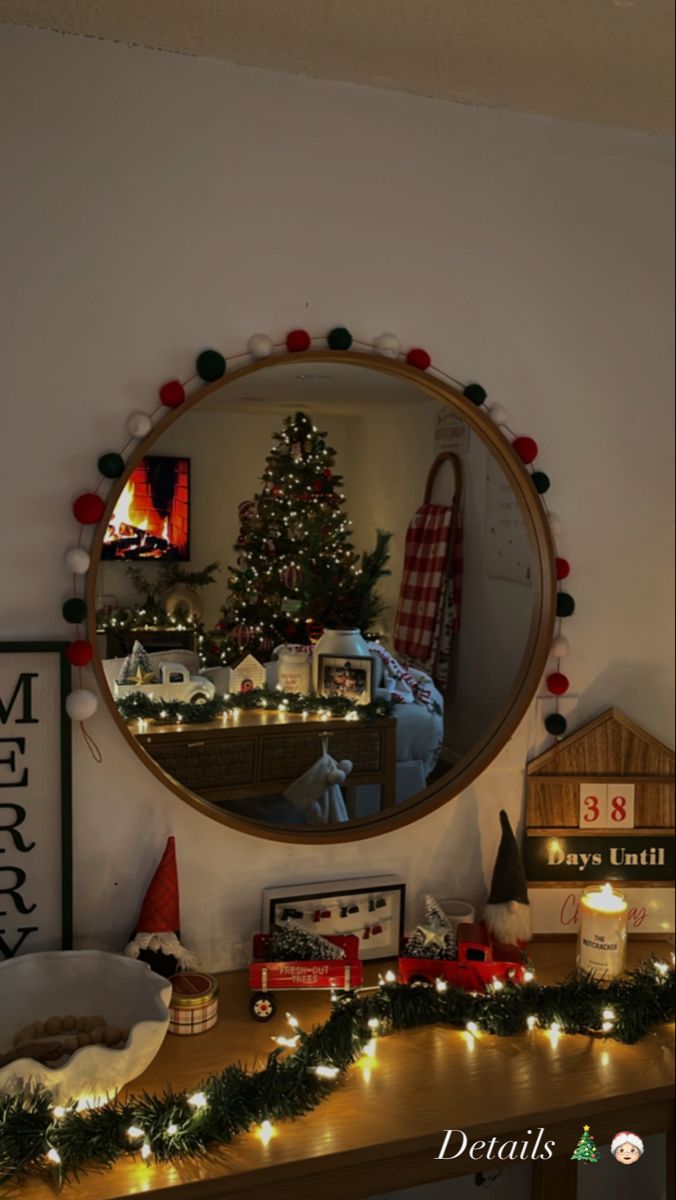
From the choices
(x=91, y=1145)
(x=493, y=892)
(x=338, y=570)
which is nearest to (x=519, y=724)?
(x=493, y=892)

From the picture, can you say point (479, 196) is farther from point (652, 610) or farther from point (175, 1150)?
point (175, 1150)

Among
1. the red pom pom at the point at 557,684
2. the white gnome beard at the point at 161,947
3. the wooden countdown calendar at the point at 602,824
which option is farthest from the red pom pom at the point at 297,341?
the white gnome beard at the point at 161,947

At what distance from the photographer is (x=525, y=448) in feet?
6.18

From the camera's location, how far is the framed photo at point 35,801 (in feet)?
5.33

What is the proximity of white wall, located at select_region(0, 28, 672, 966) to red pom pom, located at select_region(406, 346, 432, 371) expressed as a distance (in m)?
0.04

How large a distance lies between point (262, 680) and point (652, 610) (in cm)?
83

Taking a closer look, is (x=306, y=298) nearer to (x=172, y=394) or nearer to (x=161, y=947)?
(x=172, y=394)

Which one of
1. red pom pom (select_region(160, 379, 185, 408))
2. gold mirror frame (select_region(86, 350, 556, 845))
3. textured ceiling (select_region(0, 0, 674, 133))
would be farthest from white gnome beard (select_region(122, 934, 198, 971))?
textured ceiling (select_region(0, 0, 674, 133))

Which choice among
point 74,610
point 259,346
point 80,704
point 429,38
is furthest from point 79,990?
point 429,38

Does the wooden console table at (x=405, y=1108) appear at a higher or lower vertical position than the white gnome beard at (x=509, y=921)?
lower

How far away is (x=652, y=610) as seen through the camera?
2.05m

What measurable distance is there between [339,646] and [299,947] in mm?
513

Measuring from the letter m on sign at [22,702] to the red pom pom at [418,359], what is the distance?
0.84 m

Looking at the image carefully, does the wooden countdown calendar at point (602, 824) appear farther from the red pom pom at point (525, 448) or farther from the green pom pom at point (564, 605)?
the red pom pom at point (525, 448)
